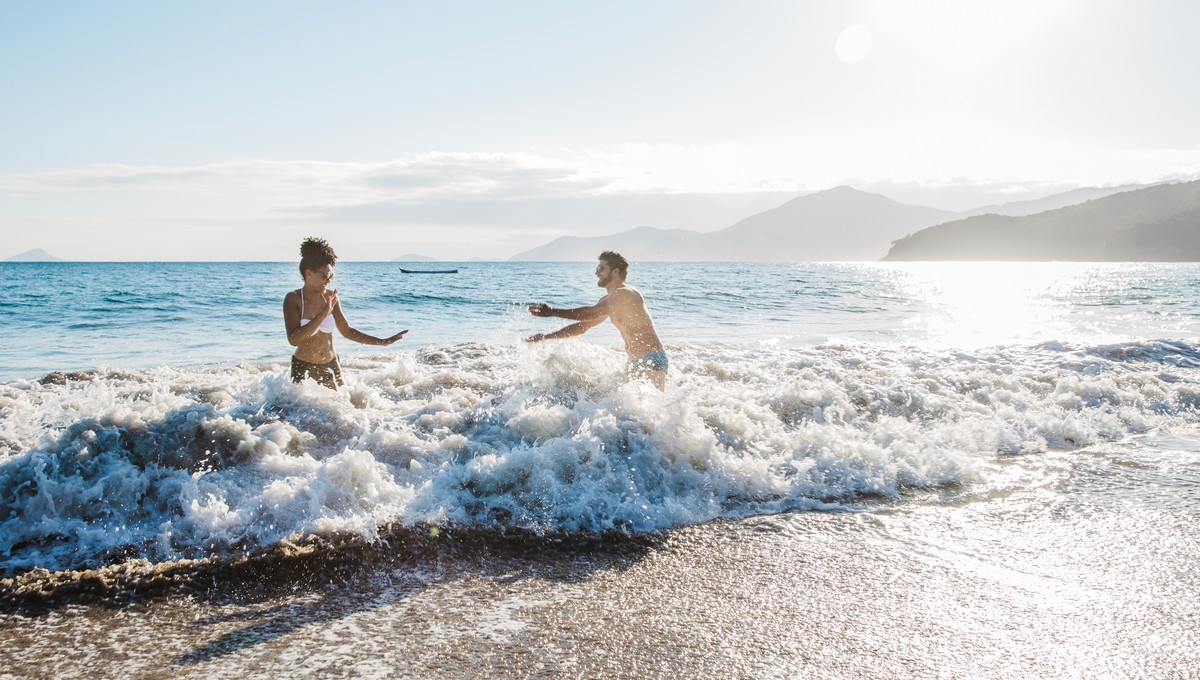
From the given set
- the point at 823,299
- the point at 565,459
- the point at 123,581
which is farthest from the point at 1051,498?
the point at 823,299

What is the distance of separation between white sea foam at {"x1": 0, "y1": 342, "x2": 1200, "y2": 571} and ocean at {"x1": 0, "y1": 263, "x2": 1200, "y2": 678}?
0.03m

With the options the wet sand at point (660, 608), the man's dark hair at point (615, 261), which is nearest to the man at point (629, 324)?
the man's dark hair at point (615, 261)

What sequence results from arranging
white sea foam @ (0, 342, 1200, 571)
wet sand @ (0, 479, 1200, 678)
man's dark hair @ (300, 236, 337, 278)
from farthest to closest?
man's dark hair @ (300, 236, 337, 278), white sea foam @ (0, 342, 1200, 571), wet sand @ (0, 479, 1200, 678)

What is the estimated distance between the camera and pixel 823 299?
Result: 32594 millimetres

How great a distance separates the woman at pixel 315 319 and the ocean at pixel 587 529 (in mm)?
343

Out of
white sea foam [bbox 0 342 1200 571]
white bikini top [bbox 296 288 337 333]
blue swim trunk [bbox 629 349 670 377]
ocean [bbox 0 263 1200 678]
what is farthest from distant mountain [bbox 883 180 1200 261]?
white bikini top [bbox 296 288 337 333]

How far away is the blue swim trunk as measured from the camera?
24.6 feet

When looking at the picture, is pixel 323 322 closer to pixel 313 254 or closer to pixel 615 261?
pixel 313 254

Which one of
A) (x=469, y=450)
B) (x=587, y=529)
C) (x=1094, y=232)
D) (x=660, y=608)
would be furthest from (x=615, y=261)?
(x=1094, y=232)

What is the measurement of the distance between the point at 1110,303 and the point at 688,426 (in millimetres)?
34654

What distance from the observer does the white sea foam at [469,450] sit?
15.2 feet

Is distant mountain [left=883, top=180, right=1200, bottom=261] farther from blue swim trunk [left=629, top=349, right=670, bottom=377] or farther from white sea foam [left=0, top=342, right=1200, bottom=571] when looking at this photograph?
blue swim trunk [left=629, top=349, right=670, bottom=377]

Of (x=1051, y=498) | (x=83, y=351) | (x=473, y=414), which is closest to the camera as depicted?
(x=1051, y=498)

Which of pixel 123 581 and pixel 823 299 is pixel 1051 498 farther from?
pixel 823 299
